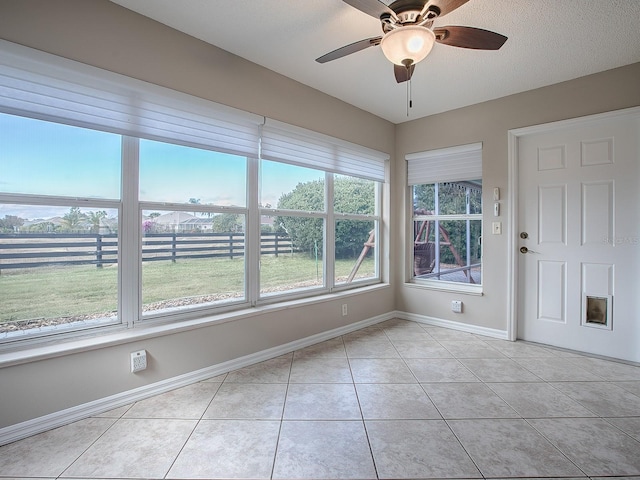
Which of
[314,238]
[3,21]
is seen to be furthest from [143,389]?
[3,21]

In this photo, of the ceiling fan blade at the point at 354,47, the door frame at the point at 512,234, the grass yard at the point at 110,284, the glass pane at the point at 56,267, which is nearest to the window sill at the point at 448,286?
the door frame at the point at 512,234

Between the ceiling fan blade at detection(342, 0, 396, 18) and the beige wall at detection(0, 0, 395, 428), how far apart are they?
131cm

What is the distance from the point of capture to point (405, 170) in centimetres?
403

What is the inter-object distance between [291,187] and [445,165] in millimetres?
1913

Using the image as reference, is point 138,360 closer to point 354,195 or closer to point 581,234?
point 354,195

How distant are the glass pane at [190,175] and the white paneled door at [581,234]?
9.28 ft

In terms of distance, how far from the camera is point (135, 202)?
83.6 inches

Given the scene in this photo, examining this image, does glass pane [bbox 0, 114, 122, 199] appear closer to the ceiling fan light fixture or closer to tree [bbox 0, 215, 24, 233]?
tree [bbox 0, 215, 24, 233]

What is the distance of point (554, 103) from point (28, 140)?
413 centimetres

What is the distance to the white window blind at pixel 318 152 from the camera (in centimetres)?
277

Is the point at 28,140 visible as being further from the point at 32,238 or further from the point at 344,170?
the point at 344,170

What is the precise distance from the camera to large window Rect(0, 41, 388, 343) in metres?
1.76

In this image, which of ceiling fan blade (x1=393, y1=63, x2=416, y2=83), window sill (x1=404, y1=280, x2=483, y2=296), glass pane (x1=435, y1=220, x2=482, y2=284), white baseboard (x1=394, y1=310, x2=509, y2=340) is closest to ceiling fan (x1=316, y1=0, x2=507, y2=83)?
ceiling fan blade (x1=393, y1=63, x2=416, y2=83)

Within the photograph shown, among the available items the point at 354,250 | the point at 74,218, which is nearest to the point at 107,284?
the point at 74,218
